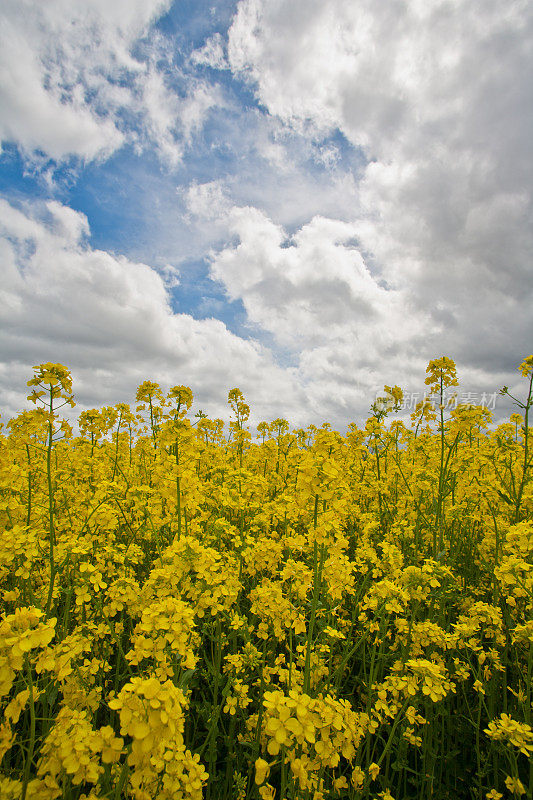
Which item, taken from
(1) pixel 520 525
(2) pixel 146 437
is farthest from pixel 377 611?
(2) pixel 146 437

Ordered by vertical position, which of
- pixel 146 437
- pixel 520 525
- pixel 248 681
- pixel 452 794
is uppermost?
pixel 146 437

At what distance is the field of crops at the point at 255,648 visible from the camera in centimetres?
167

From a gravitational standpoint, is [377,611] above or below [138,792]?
above

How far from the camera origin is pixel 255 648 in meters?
2.76

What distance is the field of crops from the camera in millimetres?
1674

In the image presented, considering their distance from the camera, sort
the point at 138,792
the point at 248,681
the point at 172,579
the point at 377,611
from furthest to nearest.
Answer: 1. the point at 248,681
2. the point at 377,611
3. the point at 172,579
4. the point at 138,792

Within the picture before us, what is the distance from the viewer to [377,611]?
8.59 ft

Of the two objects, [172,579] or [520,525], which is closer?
[172,579]

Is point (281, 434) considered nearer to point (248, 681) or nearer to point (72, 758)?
point (248, 681)

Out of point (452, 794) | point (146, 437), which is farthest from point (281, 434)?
point (452, 794)

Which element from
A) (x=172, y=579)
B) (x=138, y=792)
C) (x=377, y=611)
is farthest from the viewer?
(x=377, y=611)

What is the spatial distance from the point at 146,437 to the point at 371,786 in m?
7.00

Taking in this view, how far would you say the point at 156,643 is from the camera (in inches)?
74.4

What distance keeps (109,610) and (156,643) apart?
1169 mm
